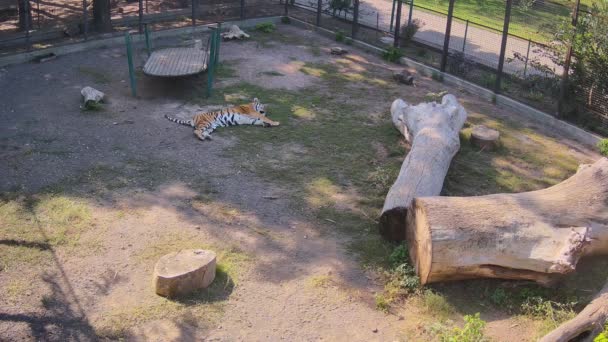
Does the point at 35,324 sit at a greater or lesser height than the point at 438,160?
lesser

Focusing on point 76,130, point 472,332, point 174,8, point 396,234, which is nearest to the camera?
point 472,332

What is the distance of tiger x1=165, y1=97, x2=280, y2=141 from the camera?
11.4m

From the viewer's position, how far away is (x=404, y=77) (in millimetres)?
14438

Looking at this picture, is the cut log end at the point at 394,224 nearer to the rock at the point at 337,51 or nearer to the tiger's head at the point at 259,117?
the tiger's head at the point at 259,117

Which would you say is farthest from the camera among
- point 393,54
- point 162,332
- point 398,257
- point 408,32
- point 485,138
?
point 408,32

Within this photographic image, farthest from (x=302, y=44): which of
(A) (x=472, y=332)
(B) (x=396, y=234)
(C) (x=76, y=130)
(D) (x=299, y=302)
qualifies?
(A) (x=472, y=332)

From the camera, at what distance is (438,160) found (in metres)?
9.23

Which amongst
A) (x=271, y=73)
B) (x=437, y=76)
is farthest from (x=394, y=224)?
(x=437, y=76)

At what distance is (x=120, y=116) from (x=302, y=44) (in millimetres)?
6545

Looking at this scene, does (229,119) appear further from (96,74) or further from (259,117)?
(96,74)

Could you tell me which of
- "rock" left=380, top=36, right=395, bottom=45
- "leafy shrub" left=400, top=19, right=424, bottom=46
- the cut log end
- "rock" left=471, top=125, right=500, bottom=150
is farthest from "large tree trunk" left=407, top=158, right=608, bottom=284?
"rock" left=380, top=36, right=395, bottom=45

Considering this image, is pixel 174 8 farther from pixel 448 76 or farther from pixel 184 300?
pixel 184 300

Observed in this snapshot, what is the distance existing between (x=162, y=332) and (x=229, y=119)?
A: 5.79 m

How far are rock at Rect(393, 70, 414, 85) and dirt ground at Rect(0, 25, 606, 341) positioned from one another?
21 cm
